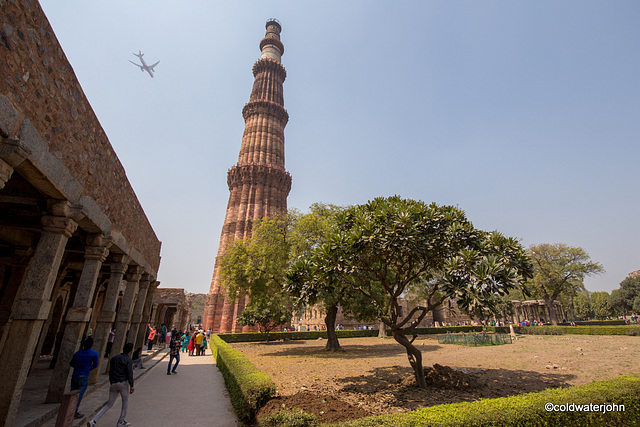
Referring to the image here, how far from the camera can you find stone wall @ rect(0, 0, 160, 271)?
14.5ft

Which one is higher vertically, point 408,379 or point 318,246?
point 318,246

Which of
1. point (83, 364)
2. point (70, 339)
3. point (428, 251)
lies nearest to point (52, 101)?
point (83, 364)

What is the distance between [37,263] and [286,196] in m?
41.3

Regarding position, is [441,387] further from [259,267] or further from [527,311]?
[527,311]

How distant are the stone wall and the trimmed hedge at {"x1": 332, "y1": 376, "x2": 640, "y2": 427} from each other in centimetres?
683

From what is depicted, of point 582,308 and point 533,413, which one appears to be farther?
point 582,308

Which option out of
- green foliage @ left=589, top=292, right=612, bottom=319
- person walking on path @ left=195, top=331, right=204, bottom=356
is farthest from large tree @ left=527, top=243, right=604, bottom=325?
person walking on path @ left=195, top=331, right=204, bottom=356

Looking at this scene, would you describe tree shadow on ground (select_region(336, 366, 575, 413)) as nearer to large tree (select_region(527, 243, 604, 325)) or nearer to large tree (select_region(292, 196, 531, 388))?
large tree (select_region(292, 196, 531, 388))

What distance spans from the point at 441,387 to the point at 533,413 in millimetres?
4088

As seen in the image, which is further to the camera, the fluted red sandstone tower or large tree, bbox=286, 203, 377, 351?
the fluted red sandstone tower

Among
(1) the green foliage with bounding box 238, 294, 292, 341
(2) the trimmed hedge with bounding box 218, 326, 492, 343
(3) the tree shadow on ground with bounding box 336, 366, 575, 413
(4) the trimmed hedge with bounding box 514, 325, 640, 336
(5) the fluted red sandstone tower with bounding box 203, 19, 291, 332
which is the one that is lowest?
(3) the tree shadow on ground with bounding box 336, 366, 575, 413

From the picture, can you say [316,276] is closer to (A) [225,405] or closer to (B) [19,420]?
(A) [225,405]

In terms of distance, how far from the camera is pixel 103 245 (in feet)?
26.4

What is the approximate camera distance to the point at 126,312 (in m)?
11.3
